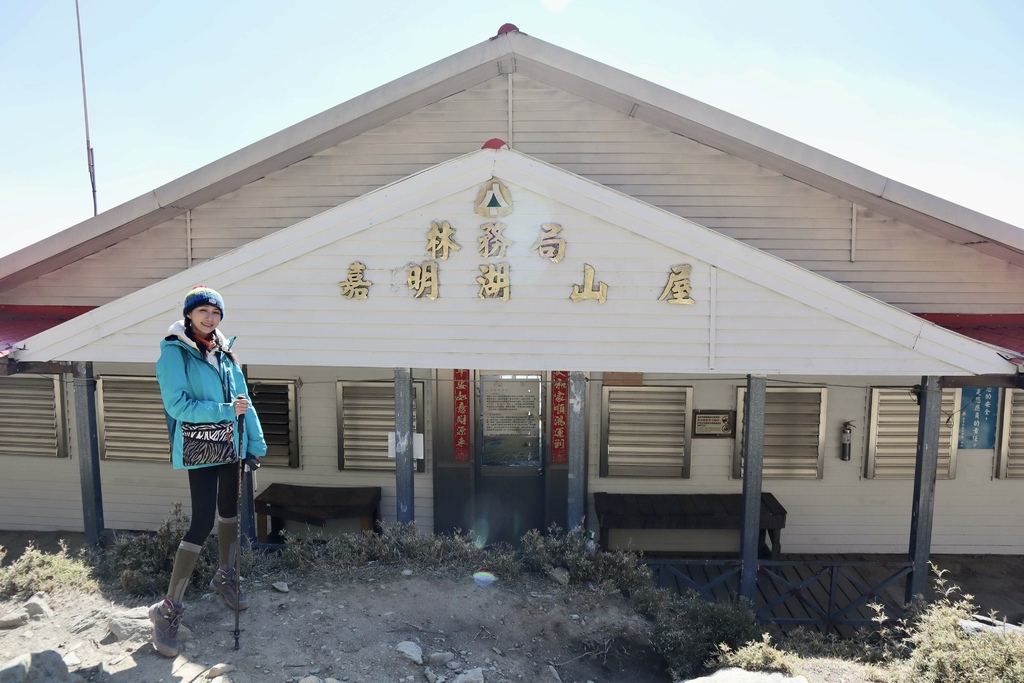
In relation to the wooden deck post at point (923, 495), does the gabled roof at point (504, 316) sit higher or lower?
higher

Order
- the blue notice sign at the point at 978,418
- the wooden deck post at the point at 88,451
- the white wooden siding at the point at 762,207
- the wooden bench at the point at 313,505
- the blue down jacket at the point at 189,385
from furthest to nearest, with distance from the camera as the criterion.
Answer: the blue notice sign at the point at 978,418, the wooden bench at the point at 313,505, the white wooden siding at the point at 762,207, the wooden deck post at the point at 88,451, the blue down jacket at the point at 189,385

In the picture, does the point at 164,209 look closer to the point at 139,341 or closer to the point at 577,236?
the point at 139,341

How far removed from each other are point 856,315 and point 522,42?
175 inches

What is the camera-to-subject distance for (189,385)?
377 centimetres

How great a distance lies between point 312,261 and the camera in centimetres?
539

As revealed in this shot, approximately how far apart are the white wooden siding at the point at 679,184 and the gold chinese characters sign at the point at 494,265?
6.75 feet

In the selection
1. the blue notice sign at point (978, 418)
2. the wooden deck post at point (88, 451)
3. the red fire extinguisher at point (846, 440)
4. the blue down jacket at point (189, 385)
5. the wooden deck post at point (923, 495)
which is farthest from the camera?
the blue notice sign at point (978, 418)

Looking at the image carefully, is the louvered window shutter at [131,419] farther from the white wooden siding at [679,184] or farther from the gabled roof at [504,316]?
the white wooden siding at [679,184]

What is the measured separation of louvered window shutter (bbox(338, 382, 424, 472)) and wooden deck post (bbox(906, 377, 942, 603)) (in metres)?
5.54

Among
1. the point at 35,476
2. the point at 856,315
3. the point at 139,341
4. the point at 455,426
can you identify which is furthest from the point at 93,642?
the point at 856,315

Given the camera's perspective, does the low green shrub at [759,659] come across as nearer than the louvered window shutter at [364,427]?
Yes

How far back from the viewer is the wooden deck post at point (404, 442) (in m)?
5.73

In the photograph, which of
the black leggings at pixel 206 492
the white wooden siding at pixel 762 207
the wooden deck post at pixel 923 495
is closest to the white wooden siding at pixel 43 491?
the black leggings at pixel 206 492

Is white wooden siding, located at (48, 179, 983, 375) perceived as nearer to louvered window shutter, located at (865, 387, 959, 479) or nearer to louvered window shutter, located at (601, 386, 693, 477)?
louvered window shutter, located at (601, 386, 693, 477)
